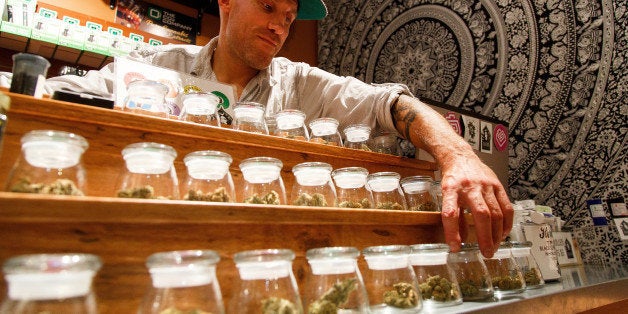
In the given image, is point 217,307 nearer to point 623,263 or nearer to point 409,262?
point 409,262

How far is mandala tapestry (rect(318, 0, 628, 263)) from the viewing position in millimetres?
2645

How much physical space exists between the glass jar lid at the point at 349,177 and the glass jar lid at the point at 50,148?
0.65 m

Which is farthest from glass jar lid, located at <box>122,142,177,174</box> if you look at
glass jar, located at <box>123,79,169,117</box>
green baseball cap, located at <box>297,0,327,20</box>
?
green baseball cap, located at <box>297,0,327,20</box>

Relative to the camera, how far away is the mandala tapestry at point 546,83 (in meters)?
2.64

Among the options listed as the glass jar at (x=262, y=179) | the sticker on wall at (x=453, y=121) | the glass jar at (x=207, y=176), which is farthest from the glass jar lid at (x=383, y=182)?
the sticker on wall at (x=453, y=121)

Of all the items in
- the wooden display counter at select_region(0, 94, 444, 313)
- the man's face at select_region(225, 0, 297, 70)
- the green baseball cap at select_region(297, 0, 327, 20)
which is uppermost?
the green baseball cap at select_region(297, 0, 327, 20)

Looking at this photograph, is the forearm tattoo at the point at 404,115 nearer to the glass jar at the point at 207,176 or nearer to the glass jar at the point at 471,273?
the glass jar at the point at 471,273

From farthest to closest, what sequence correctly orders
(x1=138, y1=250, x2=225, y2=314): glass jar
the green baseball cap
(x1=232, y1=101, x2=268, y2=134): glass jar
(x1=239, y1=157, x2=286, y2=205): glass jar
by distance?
the green baseball cap → (x1=232, y1=101, x2=268, y2=134): glass jar → (x1=239, y1=157, x2=286, y2=205): glass jar → (x1=138, y1=250, x2=225, y2=314): glass jar

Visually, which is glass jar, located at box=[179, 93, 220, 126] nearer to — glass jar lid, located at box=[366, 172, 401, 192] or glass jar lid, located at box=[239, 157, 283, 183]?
glass jar lid, located at box=[239, 157, 283, 183]

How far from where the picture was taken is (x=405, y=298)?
2.84 feet

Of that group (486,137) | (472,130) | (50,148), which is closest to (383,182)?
(50,148)

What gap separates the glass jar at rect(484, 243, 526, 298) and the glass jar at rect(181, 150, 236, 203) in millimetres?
798

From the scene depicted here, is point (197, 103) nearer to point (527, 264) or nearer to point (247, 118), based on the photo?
point (247, 118)

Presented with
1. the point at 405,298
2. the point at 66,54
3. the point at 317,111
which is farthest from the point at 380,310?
the point at 66,54
